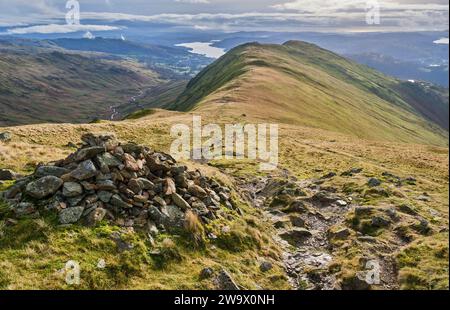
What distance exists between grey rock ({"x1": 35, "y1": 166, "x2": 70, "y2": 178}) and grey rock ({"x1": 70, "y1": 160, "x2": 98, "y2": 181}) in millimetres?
1034

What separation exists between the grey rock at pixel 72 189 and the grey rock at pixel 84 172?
517 millimetres

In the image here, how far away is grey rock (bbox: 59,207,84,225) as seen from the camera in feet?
67.0

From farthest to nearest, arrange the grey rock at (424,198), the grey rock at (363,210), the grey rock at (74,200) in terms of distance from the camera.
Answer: the grey rock at (424,198), the grey rock at (363,210), the grey rock at (74,200)

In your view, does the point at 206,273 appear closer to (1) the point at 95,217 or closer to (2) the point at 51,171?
(1) the point at 95,217

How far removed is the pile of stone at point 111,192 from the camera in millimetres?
21359

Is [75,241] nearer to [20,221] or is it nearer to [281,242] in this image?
[20,221]

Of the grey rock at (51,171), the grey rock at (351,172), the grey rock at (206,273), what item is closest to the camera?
the grey rock at (206,273)

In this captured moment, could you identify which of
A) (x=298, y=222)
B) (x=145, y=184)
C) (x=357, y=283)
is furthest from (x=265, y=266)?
(x=298, y=222)

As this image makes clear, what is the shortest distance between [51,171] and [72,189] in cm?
291

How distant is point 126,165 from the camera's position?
24.3 metres

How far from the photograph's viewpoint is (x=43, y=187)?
2206cm

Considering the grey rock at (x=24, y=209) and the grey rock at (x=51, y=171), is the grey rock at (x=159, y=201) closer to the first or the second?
the grey rock at (x=51, y=171)

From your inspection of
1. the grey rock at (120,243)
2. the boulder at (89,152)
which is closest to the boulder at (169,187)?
the boulder at (89,152)

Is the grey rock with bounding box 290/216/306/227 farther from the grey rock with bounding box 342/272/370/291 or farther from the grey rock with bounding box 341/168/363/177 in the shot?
the grey rock with bounding box 341/168/363/177
